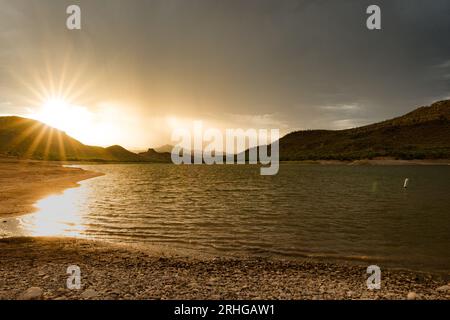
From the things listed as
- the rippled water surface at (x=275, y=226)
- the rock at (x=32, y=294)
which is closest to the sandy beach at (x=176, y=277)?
the rock at (x=32, y=294)

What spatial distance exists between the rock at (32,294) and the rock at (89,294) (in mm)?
1102

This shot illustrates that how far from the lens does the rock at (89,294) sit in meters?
8.57

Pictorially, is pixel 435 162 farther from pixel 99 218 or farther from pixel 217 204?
pixel 99 218

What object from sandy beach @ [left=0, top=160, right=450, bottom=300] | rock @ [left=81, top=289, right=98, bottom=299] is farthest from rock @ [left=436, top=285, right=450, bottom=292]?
rock @ [left=81, top=289, right=98, bottom=299]

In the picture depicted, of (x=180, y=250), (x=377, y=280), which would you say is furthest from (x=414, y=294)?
(x=180, y=250)

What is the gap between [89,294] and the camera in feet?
28.7

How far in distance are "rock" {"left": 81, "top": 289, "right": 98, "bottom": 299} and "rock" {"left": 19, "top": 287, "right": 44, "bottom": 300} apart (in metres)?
1.10

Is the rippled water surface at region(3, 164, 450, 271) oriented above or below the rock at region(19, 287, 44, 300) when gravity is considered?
below

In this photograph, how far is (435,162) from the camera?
142 metres

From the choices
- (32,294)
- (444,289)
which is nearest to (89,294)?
(32,294)

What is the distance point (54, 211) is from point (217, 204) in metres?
14.8

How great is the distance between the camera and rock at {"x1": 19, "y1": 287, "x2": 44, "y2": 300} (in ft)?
27.2

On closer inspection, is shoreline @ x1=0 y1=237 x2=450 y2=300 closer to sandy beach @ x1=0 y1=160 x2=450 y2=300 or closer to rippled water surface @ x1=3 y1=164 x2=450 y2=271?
sandy beach @ x1=0 y1=160 x2=450 y2=300

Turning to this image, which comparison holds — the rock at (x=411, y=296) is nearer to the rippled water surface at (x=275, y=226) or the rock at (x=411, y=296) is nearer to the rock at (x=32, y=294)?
the rippled water surface at (x=275, y=226)
